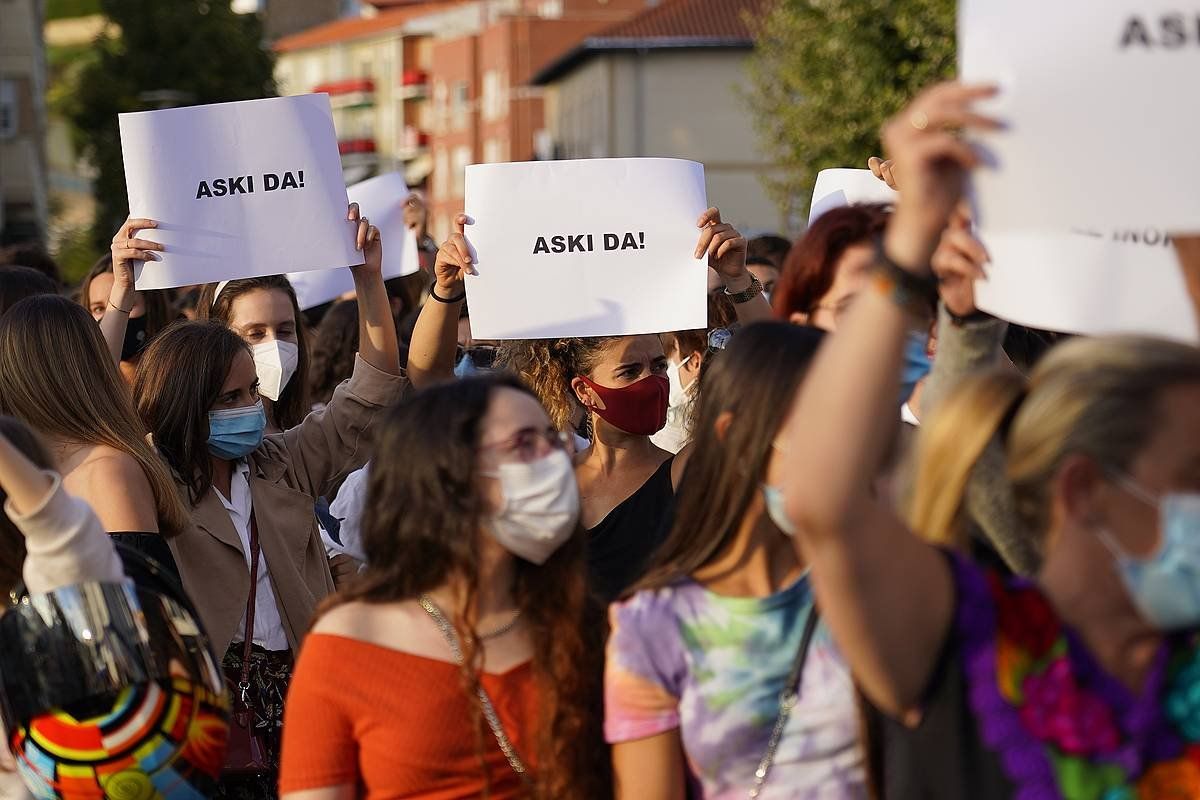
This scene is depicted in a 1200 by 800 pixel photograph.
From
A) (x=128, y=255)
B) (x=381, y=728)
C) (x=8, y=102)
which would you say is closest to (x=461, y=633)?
(x=381, y=728)

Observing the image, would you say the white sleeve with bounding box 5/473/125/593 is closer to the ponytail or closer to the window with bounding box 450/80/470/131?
the ponytail

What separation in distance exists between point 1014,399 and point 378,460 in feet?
4.14

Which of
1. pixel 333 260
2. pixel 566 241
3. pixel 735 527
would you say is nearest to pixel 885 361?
pixel 735 527

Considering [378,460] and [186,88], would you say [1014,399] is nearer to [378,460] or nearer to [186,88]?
[378,460]

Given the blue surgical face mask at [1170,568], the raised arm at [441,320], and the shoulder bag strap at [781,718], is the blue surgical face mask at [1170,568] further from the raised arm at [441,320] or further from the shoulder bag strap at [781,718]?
the raised arm at [441,320]

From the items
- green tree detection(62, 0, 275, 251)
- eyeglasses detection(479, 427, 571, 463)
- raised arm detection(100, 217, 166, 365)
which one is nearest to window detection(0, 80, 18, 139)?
green tree detection(62, 0, 275, 251)

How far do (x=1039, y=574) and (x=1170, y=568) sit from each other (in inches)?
11.1

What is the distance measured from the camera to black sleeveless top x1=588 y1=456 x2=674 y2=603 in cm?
521

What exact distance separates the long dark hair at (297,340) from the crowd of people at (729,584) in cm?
140

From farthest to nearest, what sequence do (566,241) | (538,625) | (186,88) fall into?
(186,88) → (566,241) → (538,625)

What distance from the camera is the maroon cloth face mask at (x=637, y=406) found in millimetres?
5570

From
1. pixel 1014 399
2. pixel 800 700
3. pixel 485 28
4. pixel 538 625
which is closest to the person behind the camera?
pixel 1014 399

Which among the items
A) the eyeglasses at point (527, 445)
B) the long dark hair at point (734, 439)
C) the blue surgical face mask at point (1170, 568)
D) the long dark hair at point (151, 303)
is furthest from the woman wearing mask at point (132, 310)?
the blue surgical face mask at point (1170, 568)

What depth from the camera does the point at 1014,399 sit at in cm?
306
